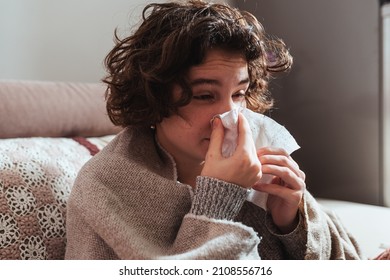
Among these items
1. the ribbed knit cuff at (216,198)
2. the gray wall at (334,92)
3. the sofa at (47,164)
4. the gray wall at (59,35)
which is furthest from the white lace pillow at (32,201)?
the gray wall at (334,92)

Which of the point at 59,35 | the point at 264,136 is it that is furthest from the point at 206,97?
the point at 59,35

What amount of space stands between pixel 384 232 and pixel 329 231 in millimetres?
243

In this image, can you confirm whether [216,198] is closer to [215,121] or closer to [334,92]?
[215,121]

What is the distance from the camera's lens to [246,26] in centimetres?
76

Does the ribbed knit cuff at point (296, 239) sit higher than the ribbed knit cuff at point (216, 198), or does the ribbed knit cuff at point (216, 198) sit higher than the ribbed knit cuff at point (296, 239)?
the ribbed knit cuff at point (216, 198)

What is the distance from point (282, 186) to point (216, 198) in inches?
6.2

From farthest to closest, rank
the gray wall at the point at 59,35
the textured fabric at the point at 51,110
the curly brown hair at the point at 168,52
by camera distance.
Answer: the gray wall at the point at 59,35 → the textured fabric at the point at 51,110 → the curly brown hair at the point at 168,52

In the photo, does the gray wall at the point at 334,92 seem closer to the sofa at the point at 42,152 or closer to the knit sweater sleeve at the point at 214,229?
the sofa at the point at 42,152

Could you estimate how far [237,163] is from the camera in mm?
651

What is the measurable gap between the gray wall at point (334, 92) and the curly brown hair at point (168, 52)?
1.75 ft

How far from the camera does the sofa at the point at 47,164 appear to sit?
79 cm

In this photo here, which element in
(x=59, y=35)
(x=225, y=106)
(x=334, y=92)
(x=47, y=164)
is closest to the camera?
(x=225, y=106)
